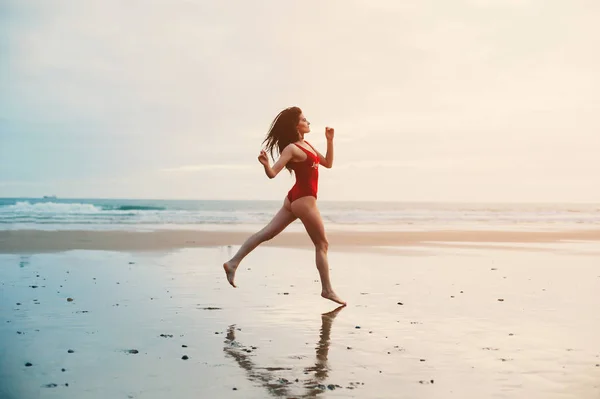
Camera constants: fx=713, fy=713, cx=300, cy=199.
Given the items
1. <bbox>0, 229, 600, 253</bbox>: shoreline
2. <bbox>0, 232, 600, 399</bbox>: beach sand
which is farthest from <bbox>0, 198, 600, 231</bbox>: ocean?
<bbox>0, 232, 600, 399</bbox>: beach sand

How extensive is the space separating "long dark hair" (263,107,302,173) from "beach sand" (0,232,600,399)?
1.85 metres

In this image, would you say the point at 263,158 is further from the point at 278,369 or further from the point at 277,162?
the point at 278,369

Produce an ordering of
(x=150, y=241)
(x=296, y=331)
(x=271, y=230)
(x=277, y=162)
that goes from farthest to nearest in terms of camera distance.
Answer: (x=150, y=241) → (x=271, y=230) → (x=277, y=162) → (x=296, y=331)

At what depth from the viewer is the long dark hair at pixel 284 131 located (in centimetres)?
850

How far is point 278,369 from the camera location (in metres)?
5.08

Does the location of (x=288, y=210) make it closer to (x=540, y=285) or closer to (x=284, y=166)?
(x=284, y=166)

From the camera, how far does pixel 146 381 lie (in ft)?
15.4

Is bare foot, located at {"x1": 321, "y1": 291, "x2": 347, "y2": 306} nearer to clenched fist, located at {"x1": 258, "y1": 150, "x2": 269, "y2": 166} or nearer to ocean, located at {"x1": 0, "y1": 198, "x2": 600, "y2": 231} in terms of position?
clenched fist, located at {"x1": 258, "y1": 150, "x2": 269, "y2": 166}

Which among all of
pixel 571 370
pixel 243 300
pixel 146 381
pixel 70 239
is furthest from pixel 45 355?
pixel 70 239

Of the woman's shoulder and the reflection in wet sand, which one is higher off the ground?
the woman's shoulder

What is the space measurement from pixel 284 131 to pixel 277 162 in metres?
0.51

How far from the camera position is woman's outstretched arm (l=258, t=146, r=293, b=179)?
7821 mm

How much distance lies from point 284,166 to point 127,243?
10553 mm

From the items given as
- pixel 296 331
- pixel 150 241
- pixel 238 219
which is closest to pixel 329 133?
pixel 296 331
